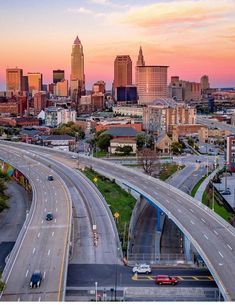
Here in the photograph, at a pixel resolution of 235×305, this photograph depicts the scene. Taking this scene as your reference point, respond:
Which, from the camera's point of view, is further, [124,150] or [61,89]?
[61,89]

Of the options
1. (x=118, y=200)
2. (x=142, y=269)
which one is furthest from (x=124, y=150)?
(x=142, y=269)

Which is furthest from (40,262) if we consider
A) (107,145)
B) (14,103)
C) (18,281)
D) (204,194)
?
(14,103)

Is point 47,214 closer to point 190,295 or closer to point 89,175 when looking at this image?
point 190,295

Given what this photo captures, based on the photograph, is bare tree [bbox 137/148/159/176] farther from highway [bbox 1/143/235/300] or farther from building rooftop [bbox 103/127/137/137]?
building rooftop [bbox 103/127/137/137]

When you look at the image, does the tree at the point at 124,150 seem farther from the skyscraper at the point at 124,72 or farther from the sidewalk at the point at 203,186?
the skyscraper at the point at 124,72

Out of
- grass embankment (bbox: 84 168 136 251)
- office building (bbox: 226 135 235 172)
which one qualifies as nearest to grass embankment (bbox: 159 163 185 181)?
office building (bbox: 226 135 235 172)

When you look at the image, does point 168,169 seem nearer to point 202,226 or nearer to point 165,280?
point 202,226
